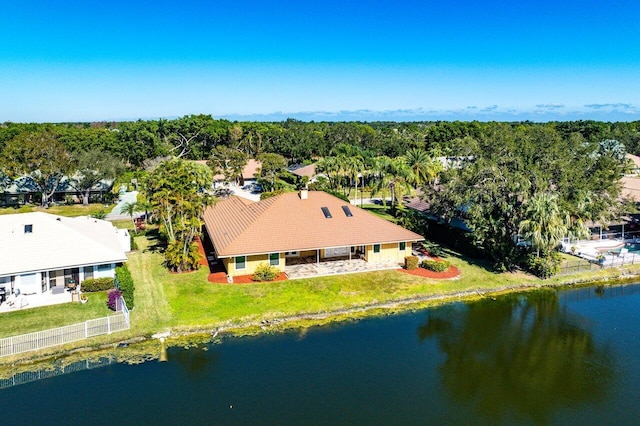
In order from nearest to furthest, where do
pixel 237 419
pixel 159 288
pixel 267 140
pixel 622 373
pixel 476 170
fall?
pixel 237 419 → pixel 622 373 → pixel 159 288 → pixel 476 170 → pixel 267 140

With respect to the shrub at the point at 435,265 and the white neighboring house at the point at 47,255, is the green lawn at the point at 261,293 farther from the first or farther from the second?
the white neighboring house at the point at 47,255

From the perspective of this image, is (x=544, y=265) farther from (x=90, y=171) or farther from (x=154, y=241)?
(x=90, y=171)

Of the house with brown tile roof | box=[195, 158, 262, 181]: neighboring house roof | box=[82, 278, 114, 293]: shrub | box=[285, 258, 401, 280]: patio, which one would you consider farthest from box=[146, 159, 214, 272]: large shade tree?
box=[195, 158, 262, 181]: neighboring house roof

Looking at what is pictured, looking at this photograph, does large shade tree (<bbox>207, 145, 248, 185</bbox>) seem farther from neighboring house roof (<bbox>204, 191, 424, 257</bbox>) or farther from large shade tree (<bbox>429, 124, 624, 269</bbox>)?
large shade tree (<bbox>429, 124, 624, 269</bbox>)

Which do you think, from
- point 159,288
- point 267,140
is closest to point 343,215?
point 159,288

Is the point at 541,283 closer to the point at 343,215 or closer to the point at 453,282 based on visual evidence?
the point at 453,282

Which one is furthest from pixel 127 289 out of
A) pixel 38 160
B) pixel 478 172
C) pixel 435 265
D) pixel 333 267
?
pixel 38 160
